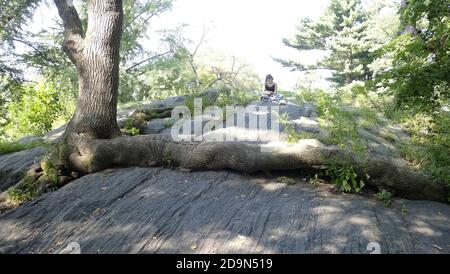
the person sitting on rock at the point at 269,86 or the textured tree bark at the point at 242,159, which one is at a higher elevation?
the person sitting on rock at the point at 269,86

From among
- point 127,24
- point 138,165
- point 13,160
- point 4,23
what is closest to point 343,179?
point 138,165

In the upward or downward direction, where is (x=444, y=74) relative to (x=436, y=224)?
upward

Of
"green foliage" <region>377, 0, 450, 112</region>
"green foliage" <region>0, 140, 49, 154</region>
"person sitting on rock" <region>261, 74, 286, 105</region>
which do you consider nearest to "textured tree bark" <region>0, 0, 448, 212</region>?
"green foliage" <region>377, 0, 450, 112</region>

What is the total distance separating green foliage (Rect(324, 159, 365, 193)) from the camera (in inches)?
193

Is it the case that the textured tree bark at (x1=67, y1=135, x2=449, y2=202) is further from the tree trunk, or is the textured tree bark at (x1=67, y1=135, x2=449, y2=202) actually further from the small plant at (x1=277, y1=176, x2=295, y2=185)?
the tree trunk

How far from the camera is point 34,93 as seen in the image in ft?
35.5

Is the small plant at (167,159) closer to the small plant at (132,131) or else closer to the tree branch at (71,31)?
the small plant at (132,131)

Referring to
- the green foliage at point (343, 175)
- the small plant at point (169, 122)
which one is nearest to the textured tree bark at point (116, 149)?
the green foliage at point (343, 175)

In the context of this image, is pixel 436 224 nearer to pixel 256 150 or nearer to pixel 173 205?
pixel 256 150

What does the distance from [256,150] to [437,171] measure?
2.72 m

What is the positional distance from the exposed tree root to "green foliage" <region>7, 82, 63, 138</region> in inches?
215

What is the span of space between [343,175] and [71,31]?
554 cm

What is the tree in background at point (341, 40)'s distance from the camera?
22.0 meters

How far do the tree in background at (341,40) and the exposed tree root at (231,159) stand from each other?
61.0ft
